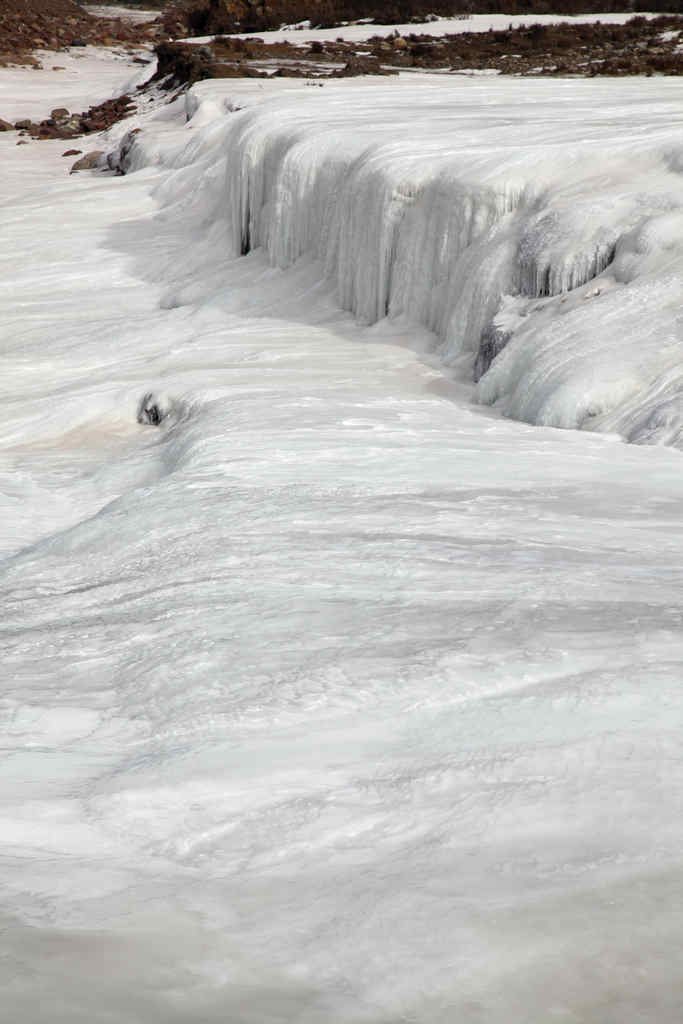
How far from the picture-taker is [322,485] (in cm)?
525

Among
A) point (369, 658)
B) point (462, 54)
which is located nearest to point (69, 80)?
point (462, 54)

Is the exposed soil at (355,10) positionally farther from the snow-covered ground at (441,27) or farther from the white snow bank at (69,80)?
the white snow bank at (69,80)

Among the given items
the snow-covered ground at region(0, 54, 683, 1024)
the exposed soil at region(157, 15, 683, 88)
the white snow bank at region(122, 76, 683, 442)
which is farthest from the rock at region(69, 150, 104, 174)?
the snow-covered ground at region(0, 54, 683, 1024)

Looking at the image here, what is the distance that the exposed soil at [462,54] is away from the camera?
18.2m

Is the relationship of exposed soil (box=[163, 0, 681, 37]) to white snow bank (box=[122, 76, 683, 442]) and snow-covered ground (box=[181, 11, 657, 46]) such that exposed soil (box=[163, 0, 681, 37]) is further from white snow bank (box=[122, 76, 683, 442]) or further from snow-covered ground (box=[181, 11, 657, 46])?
white snow bank (box=[122, 76, 683, 442])

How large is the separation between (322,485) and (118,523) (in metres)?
0.77

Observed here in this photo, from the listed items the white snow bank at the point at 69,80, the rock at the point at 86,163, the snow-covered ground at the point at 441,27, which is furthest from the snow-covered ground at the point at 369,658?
the white snow bank at the point at 69,80

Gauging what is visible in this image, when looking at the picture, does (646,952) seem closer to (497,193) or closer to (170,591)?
(170,591)

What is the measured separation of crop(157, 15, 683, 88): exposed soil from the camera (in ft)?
59.7

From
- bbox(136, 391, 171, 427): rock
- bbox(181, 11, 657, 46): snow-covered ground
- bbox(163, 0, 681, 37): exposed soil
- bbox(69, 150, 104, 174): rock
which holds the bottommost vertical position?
bbox(136, 391, 171, 427): rock

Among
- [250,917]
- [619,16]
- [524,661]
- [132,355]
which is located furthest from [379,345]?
[619,16]

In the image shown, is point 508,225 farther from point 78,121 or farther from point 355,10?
point 355,10

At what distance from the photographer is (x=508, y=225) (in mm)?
7984

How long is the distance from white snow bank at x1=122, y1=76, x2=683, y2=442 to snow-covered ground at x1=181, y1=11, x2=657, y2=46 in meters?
11.5
